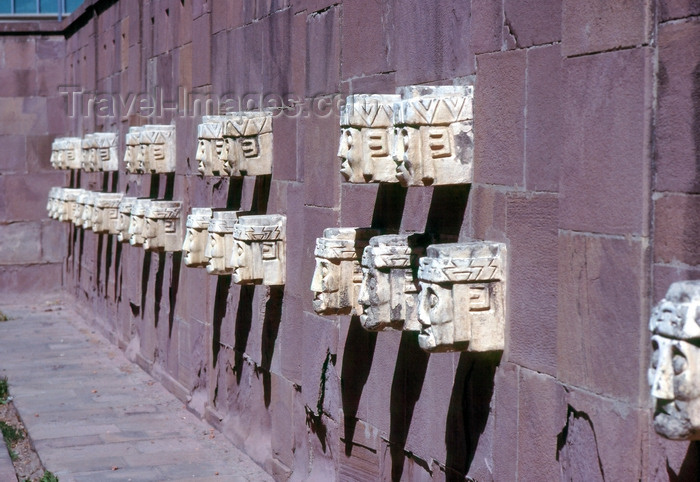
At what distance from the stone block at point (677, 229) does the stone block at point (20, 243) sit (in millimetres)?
15160

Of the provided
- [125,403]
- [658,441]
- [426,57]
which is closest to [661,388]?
[658,441]

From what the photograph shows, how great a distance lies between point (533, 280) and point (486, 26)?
112cm

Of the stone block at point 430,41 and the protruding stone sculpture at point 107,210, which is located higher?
the stone block at point 430,41

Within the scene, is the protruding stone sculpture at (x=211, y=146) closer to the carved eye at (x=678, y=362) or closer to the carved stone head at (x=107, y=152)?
the carved eye at (x=678, y=362)

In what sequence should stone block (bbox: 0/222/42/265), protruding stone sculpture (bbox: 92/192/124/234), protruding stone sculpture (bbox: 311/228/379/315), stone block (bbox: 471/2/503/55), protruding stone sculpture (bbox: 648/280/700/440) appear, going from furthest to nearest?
stone block (bbox: 0/222/42/265), protruding stone sculpture (bbox: 92/192/124/234), protruding stone sculpture (bbox: 311/228/379/315), stone block (bbox: 471/2/503/55), protruding stone sculpture (bbox: 648/280/700/440)

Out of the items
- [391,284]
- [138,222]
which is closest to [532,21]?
[391,284]

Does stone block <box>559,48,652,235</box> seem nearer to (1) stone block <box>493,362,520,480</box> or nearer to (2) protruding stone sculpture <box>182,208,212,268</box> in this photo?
(1) stone block <box>493,362,520,480</box>

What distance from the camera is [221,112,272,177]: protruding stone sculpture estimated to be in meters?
7.39

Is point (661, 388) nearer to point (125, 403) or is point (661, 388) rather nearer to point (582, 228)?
point (582, 228)

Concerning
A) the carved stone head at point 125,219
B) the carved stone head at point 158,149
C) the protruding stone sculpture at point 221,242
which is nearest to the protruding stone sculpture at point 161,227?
the carved stone head at point 158,149

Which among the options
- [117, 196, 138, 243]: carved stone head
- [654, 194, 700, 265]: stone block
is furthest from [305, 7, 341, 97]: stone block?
[117, 196, 138, 243]: carved stone head

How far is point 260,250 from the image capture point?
23.6 ft

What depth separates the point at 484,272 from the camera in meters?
4.45

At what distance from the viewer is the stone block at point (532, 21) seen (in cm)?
417
